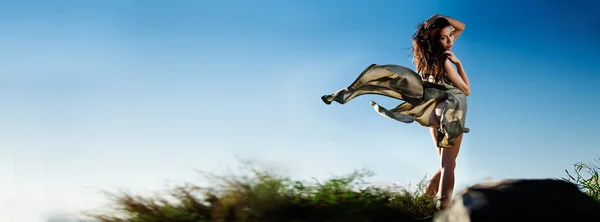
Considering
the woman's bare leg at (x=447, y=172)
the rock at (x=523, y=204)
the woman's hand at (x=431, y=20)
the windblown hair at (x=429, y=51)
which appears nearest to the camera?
the rock at (x=523, y=204)

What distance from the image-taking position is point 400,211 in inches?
189

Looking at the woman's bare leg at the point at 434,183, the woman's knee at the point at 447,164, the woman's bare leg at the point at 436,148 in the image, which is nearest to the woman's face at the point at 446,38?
the woman's bare leg at the point at 436,148

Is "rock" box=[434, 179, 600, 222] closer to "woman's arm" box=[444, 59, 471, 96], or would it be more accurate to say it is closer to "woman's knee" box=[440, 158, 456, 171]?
"woman's knee" box=[440, 158, 456, 171]

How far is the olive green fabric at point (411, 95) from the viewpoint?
5715 millimetres

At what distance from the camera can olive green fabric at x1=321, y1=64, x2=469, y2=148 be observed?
571cm

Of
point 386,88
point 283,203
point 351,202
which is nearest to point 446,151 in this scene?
point 386,88

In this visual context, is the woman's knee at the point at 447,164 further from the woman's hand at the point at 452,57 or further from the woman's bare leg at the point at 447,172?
the woman's hand at the point at 452,57

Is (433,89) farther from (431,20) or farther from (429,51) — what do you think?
(431,20)

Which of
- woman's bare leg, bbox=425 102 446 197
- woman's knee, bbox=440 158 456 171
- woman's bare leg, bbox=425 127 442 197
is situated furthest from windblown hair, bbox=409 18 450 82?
woman's knee, bbox=440 158 456 171

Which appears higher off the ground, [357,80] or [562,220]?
[357,80]

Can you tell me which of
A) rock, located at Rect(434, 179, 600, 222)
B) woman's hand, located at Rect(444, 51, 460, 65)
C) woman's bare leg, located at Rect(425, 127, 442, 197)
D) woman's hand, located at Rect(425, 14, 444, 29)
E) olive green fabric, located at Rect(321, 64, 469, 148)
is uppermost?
woman's hand, located at Rect(425, 14, 444, 29)

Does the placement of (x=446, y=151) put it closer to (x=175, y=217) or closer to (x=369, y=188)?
(x=369, y=188)

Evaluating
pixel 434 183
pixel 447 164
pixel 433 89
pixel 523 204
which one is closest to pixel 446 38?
pixel 433 89

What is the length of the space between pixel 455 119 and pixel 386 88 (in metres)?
0.75
